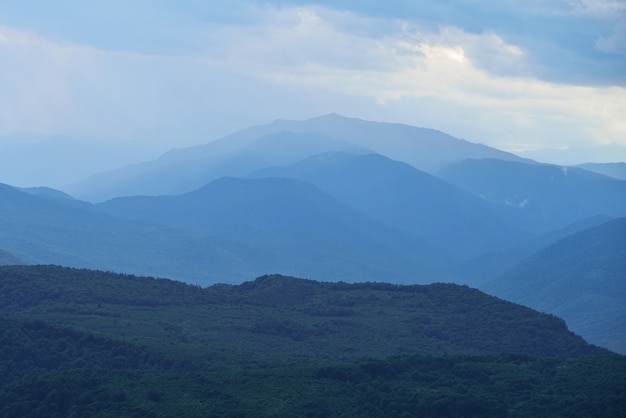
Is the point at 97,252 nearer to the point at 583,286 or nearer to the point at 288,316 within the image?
the point at 583,286

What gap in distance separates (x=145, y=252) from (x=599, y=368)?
146537 millimetres

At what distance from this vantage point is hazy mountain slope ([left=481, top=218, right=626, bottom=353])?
146 m

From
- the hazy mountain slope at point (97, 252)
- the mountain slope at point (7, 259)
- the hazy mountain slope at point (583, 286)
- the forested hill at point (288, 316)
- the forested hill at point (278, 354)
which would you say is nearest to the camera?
the forested hill at point (278, 354)

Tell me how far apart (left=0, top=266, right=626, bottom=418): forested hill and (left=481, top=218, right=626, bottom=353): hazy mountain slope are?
2120 inches

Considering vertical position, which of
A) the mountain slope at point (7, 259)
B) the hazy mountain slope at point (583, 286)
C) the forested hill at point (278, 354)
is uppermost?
the hazy mountain slope at point (583, 286)

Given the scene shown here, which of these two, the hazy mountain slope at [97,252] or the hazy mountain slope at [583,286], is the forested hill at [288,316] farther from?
the hazy mountain slope at [97,252]

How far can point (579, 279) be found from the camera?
17500 cm

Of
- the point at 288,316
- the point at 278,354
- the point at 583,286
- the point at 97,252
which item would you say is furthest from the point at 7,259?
the point at 583,286

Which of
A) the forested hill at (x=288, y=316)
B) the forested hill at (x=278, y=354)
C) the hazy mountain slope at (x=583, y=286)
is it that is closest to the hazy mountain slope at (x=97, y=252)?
the hazy mountain slope at (x=583, y=286)

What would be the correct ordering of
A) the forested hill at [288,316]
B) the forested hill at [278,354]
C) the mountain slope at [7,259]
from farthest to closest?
the mountain slope at [7,259], the forested hill at [288,316], the forested hill at [278,354]

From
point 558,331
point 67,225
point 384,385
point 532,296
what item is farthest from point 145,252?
point 384,385

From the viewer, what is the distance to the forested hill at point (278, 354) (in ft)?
160

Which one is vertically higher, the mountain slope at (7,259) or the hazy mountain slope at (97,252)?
the hazy mountain slope at (97,252)

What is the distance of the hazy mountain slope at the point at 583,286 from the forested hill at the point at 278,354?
5385 centimetres
